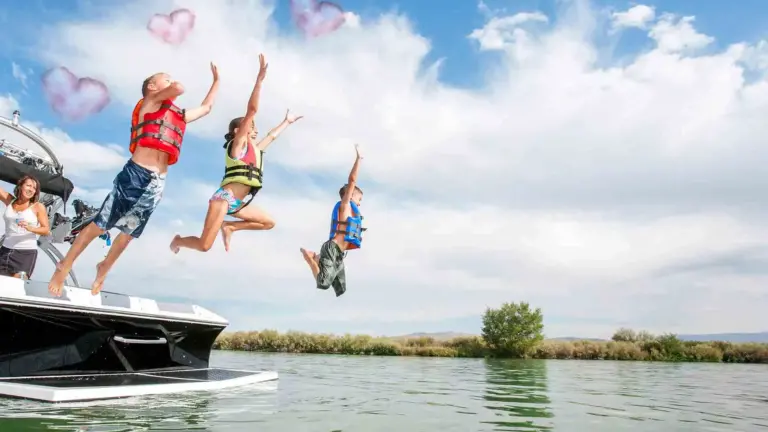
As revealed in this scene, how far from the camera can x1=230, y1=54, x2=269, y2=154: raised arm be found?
6382mm

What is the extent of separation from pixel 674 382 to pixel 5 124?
Result: 579 inches

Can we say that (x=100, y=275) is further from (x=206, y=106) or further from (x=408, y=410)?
(x=408, y=410)

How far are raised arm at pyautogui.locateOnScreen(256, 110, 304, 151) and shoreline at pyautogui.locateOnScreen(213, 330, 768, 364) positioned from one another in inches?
850

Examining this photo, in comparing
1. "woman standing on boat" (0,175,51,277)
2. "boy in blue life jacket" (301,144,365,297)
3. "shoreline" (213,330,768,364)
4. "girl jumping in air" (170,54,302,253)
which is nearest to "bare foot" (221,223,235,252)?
"girl jumping in air" (170,54,302,253)

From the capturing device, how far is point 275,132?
793 cm

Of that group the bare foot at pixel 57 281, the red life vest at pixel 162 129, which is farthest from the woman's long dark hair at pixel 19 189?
the red life vest at pixel 162 129

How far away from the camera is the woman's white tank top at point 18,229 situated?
9.07 meters

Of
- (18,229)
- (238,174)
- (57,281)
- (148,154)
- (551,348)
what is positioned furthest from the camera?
(551,348)

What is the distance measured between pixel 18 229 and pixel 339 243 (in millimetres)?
4966

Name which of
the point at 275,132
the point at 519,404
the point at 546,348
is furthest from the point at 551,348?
the point at 275,132

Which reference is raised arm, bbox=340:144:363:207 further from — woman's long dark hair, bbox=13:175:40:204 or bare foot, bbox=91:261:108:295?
woman's long dark hair, bbox=13:175:40:204

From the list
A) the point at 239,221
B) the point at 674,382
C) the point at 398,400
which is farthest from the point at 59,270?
the point at 674,382

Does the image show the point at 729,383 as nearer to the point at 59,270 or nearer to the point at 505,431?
the point at 505,431

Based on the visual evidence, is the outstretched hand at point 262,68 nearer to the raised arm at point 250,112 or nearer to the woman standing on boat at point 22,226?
the raised arm at point 250,112
